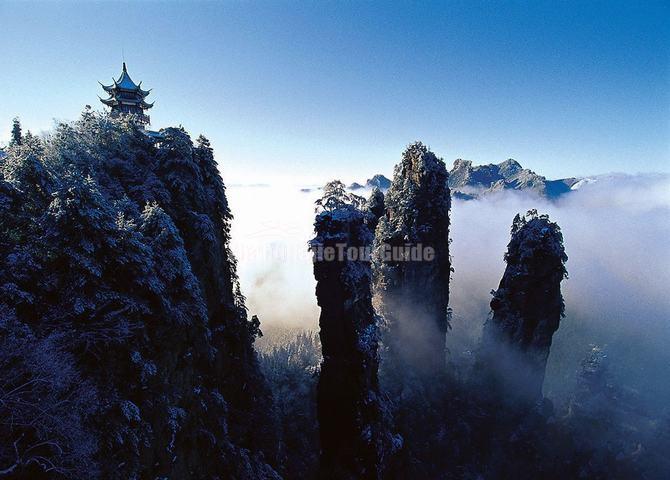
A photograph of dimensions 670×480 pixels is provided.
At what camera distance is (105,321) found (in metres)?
14.6

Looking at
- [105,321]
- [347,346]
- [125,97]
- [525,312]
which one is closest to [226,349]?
[347,346]

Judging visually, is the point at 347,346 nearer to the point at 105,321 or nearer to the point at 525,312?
the point at 105,321

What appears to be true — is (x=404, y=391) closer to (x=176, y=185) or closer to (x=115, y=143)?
(x=176, y=185)

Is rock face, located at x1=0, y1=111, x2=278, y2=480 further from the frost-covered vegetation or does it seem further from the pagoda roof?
the pagoda roof

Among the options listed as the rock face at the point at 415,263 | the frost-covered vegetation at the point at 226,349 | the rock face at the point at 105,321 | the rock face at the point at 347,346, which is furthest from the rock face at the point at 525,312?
the rock face at the point at 105,321

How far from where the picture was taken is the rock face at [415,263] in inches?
1578

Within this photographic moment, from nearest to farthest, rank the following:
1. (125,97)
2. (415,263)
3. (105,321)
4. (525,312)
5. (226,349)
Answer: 1. (105,321)
2. (226,349)
3. (415,263)
4. (525,312)
5. (125,97)

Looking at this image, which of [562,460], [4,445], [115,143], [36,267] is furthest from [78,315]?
[562,460]

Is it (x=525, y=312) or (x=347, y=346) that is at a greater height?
(x=347, y=346)

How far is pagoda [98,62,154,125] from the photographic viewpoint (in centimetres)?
4602

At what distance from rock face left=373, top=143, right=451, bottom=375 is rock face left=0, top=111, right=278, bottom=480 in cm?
2249

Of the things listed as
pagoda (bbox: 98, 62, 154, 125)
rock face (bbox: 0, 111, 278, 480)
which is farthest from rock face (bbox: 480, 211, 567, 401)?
pagoda (bbox: 98, 62, 154, 125)

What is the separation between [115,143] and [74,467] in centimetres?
2264

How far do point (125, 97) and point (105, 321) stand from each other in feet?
145
